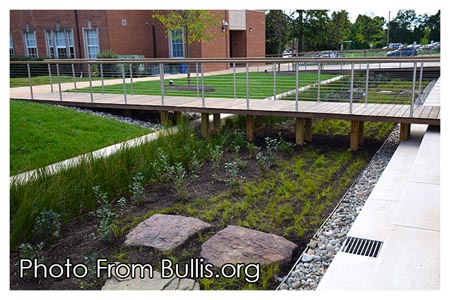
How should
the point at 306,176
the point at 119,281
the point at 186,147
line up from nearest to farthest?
1. the point at 119,281
2. the point at 306,176
3. the point at 186,147

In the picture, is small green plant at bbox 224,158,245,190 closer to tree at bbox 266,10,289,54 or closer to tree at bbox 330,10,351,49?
tree at bbox 266,10,289,54

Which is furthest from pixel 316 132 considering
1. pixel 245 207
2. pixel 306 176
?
pixel 245 207

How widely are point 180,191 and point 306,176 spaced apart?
1740 mm

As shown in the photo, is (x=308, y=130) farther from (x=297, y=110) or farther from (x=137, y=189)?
(x=137, y=189)

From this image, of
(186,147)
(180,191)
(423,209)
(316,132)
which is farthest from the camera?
(316,132)

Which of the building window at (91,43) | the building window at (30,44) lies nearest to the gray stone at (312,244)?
the building window at (91,43)

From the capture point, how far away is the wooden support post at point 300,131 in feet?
23.9

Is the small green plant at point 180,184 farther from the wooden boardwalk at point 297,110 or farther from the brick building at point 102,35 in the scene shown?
the brick building at point 102,35

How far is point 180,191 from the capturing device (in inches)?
193

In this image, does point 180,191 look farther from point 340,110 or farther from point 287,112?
point 340,110

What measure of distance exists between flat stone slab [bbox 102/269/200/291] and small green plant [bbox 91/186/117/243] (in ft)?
2.15

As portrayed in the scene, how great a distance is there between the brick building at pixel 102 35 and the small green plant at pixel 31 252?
17297 mm
